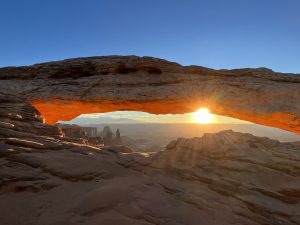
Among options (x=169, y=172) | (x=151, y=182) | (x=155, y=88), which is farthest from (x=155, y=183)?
(x=155, y=88)

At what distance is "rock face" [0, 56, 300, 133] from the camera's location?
53.4 feet

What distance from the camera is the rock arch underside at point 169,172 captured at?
22.4 feet

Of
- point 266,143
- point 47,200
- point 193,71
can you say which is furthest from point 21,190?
point 193,71

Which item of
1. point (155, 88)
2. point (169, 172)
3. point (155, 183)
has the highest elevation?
point (155, 88)

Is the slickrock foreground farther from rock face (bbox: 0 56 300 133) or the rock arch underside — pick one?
rock face (bbox: 0 56 300 133)

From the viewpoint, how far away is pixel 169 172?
9.15 meters

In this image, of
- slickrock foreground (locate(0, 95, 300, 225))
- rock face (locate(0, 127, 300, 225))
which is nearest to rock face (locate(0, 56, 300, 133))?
slickrock foreground (locate(0, 95, 300, 225))

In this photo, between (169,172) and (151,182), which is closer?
(151,182)

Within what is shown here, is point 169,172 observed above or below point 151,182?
above

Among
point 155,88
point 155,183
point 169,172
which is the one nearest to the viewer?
point 155,183

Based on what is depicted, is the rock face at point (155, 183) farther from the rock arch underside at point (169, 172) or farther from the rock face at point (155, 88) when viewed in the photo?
the rock face at point (155, 88)

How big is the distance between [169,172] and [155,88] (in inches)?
348

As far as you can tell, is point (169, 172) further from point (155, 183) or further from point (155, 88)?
point (155, 88)

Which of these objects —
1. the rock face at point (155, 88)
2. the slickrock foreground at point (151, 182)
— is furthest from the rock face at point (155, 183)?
the rock face at point (155, 88)
